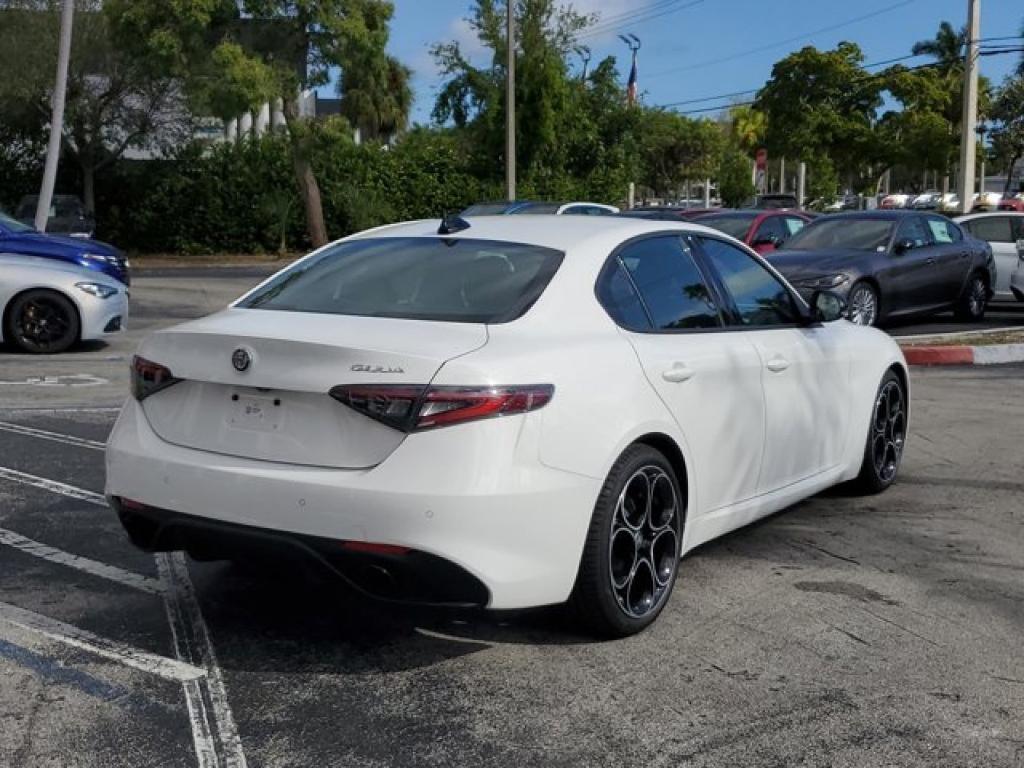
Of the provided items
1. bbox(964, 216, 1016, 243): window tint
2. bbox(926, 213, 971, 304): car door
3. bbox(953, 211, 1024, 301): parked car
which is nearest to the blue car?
bbox(926, 213, 971, 304): car door

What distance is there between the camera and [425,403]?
3.95 metres

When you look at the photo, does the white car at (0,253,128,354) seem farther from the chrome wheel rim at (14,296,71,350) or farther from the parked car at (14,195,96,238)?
the parked car at (14,195,96,238)

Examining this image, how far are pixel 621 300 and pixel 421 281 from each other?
2.56 ft

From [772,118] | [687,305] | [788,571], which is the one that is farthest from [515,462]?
[772,118]

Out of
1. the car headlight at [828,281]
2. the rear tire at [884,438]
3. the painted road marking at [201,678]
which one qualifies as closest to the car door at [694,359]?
the rear tire at [884,438]

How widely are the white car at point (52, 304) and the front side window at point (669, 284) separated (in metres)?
9.19

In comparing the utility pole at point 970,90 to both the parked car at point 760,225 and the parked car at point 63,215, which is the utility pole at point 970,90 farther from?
the parked car at point 63,215

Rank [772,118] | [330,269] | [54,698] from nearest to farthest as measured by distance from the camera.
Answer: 1. [54,698]
2. [330,269]
3. [772,118]

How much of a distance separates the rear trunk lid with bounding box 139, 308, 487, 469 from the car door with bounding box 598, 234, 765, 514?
2.70ft

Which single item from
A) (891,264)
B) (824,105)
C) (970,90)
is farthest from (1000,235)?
(824,105)

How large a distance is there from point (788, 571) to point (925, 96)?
180 ft

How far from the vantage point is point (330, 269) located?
17.0ft

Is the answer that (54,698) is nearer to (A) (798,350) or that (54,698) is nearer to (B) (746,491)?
(B) (746,491)

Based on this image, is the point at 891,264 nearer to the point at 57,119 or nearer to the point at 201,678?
the point at 201,678
